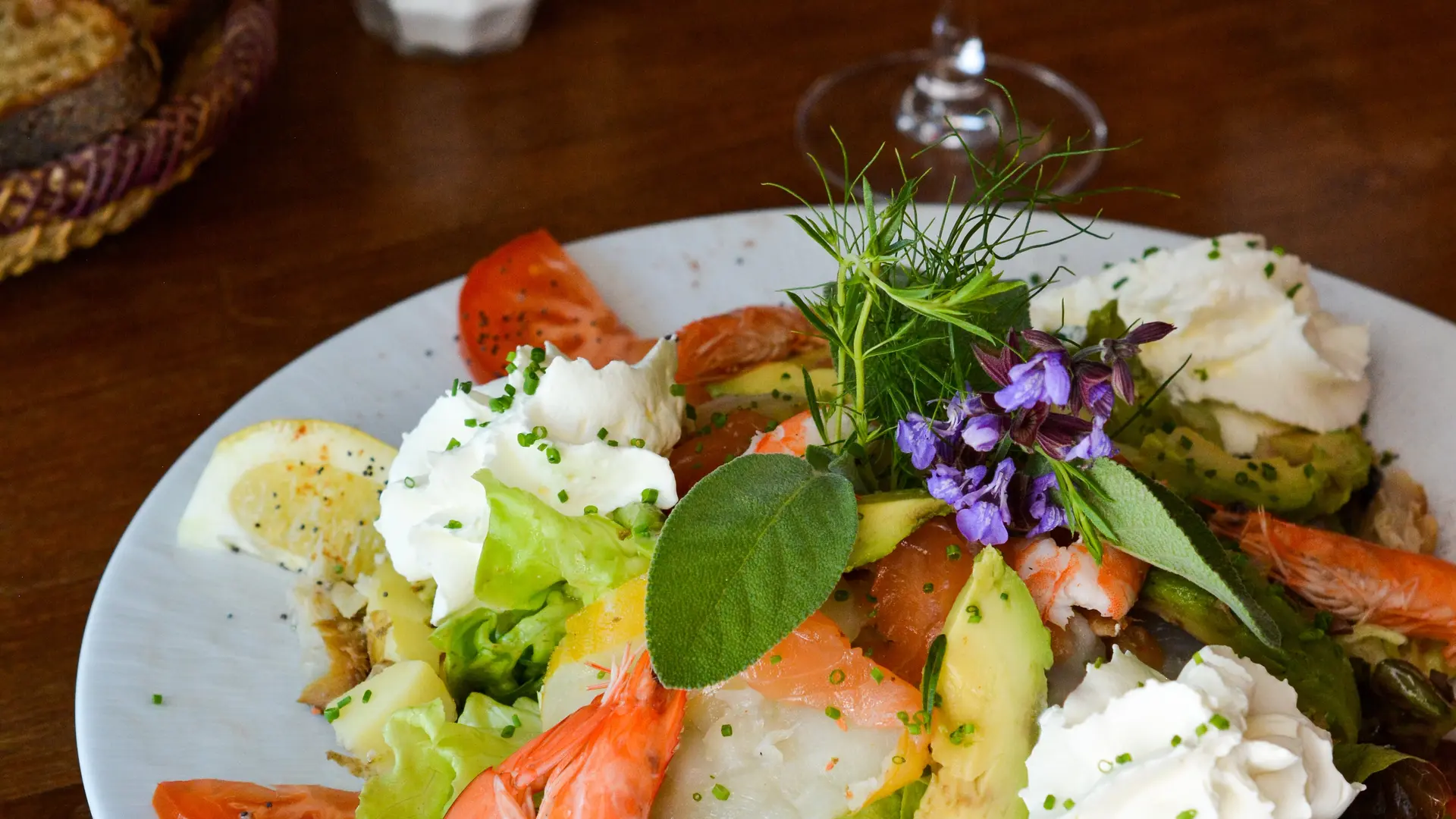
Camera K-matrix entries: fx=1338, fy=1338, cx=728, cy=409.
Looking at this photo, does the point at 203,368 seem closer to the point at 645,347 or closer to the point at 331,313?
the point at 331,313

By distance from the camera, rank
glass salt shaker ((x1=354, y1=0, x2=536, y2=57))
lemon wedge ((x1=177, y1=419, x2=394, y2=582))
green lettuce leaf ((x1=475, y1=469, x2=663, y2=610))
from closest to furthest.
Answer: green lettuce leaf ((x1=475, y1=469, x2=663, y2=610))
lemon wedge ((x1=177, y1=419, x2=394, y2=582))
glass salt shaker ((x1=354, y1=0, x2=536, y2=57))

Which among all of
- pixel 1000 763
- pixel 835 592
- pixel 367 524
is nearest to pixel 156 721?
pixel 367 524

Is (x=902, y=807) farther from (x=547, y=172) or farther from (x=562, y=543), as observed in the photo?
(x=547, y=172)

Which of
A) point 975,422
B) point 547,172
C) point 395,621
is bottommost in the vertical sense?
point 547,172

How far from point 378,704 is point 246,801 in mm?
181

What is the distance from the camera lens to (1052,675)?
1438mm

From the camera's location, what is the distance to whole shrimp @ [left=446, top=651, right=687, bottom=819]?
1314 millimetres

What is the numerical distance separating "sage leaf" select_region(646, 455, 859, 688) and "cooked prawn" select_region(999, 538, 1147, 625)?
0.72 ft

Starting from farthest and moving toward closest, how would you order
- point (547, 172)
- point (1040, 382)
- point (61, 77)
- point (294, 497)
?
1. point (547, 172)
2. point (61, 77)
3. point (294, 497)
4. point (1040, 382)

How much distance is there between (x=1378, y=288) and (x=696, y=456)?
5.09ft

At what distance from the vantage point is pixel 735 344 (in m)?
2.01

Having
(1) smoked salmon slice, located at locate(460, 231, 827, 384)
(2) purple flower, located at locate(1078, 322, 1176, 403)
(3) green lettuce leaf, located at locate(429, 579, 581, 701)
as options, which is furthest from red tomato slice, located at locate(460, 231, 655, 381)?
(2) purple flower, located at locate(1078, 322, 1176, 403)

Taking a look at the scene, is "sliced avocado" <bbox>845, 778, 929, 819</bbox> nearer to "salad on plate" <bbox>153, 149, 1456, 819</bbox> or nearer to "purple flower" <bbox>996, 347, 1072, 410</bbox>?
"salad on plate" <bbox>153, 149, 1456, 819</bbox>

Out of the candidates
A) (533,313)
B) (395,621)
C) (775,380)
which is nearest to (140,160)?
(533,313)
